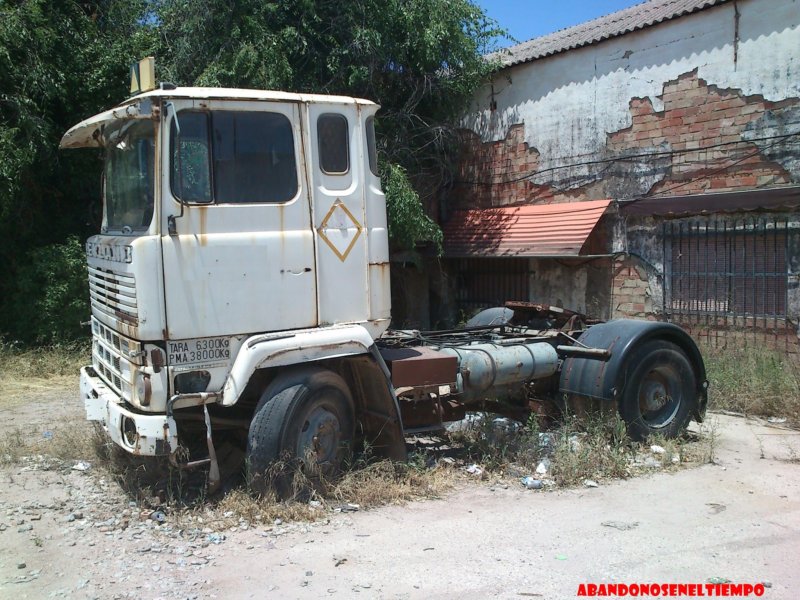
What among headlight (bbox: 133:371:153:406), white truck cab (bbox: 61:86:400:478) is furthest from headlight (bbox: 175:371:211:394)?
headlight (bbox: 133:371:153:406)

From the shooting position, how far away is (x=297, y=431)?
15.8 feet

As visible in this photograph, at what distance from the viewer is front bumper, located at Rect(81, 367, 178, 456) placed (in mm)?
4398

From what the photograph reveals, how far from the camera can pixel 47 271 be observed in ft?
32.8

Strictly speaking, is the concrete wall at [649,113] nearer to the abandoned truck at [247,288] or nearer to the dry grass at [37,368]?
the abandoned truck at [247,288]

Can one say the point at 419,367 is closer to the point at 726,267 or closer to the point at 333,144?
the point at 333,144

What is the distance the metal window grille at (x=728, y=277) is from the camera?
882 centimetres

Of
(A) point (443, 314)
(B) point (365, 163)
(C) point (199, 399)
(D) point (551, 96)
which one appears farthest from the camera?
(A) point (443, 314)

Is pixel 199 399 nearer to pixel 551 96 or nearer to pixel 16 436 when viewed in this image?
pixel 16 436

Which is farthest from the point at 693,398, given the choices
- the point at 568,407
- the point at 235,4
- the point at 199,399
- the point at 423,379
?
the point at 235,4

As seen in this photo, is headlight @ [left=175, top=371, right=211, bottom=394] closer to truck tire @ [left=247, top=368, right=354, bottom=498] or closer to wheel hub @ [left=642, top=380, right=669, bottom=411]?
truck tire @ [left=247, top=368, right=354, bottom=498]

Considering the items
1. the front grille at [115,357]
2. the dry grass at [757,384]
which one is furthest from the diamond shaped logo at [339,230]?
the dry grass at [757,384]

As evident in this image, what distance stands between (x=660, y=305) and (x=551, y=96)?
381 cm

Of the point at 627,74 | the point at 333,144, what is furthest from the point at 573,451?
the point at 627,74

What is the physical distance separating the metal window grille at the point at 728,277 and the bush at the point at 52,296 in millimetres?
8187
